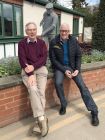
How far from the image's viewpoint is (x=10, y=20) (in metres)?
14.7

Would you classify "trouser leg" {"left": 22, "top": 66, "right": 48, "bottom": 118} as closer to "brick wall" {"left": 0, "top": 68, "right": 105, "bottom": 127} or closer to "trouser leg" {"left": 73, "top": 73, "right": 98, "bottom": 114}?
"brick wall" {"left": 0, "top": 68, "right": 105, "bottom": 127}

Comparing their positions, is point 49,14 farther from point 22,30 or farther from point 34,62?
point 22,30

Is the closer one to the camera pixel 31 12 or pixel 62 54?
pixel 62 54

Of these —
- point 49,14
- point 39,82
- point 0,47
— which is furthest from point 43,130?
point 0,47

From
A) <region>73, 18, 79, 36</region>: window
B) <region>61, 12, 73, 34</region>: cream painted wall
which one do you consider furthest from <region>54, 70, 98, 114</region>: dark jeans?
<region>73, 18, 79, 36</region>: window

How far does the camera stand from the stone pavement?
15.0 feet

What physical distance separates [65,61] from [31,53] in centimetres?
93

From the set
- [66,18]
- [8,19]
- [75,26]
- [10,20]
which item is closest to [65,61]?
[8,19]

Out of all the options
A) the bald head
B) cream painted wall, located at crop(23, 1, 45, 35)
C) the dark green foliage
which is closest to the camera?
the bald head

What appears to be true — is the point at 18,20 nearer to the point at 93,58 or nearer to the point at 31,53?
the point at 93,58

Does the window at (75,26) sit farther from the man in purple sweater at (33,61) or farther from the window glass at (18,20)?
the man in purple sweater at (33,61)

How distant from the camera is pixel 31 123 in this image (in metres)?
5.12

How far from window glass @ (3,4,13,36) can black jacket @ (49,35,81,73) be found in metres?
9.15

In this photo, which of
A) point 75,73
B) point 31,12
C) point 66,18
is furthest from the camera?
point 66,18
